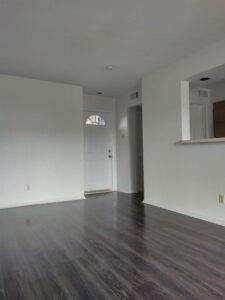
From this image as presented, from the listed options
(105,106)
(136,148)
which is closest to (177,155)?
(136,148)

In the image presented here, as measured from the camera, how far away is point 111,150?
6.34m

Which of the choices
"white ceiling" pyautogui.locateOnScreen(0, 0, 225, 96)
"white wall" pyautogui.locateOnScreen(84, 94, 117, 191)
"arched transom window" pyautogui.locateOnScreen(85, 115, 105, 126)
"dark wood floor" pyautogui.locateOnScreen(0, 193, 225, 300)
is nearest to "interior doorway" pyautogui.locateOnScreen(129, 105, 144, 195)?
"white wall" pyautogui.locateOnScreen(84, 94, 117, 191)

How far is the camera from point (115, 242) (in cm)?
270

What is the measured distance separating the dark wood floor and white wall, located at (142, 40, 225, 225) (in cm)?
34

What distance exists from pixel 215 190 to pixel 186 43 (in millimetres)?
2103

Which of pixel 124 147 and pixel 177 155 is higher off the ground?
pixel 124 147

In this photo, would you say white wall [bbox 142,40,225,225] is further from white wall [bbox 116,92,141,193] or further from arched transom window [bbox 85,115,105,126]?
arched transom window [bbox 85,115,105,126]

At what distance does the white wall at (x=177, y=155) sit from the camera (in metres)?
3.34

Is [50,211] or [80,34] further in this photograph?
[50,211]

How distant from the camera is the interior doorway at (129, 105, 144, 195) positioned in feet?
19.5

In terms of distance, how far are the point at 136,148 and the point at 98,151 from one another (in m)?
0.99

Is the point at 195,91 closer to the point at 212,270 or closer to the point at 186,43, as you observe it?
the point at 186,43

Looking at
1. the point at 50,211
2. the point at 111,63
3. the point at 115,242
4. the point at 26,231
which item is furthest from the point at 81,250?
the point at 111,63

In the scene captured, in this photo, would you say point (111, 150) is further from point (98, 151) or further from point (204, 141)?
point (204, 141)
